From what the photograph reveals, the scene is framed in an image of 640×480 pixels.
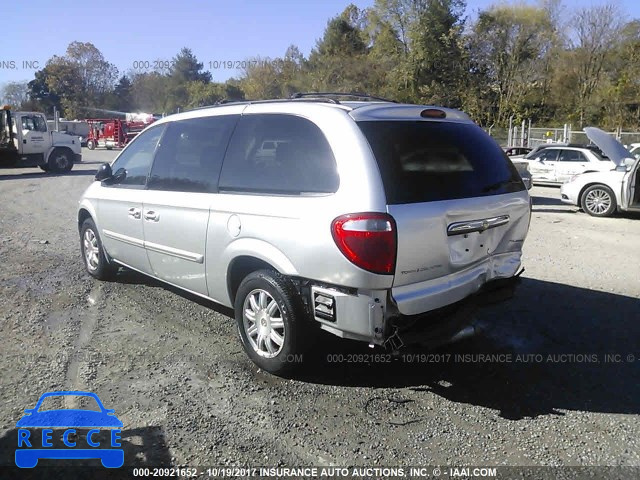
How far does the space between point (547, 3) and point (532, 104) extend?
709 cm

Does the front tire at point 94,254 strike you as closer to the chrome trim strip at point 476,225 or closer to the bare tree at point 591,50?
the chrome trim strip at point 476,225

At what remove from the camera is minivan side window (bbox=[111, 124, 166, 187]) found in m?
5.07

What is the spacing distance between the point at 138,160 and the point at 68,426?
282cm

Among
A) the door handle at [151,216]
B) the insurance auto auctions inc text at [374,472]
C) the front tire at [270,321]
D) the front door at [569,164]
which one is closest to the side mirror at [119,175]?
the door handle at [151,216]

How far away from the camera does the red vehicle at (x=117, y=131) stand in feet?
124

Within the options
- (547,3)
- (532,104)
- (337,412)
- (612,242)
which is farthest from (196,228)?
(547,3)

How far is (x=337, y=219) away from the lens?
10.6ft

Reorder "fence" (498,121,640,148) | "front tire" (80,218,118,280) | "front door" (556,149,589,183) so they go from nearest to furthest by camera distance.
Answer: "front tire" (80,218,118,280) < "front door" (556,149,589,183) < "fence" (498,121,640,148)

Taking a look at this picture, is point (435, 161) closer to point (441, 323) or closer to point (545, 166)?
point (441, 323)

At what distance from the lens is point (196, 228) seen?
425 cm

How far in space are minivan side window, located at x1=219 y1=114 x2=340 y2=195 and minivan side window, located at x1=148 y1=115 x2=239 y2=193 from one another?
→ 0.48 feet

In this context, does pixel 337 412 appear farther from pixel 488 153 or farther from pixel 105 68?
pixel 105 68

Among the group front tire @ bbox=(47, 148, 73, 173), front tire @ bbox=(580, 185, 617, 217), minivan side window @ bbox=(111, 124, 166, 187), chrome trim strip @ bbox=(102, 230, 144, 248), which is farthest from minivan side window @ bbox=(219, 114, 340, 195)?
front tire @ bbox=(47, 148, 73, 173)

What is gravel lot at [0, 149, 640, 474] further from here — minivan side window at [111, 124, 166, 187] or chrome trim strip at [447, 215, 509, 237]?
minivan side window at [111, 124, 166, 187]
